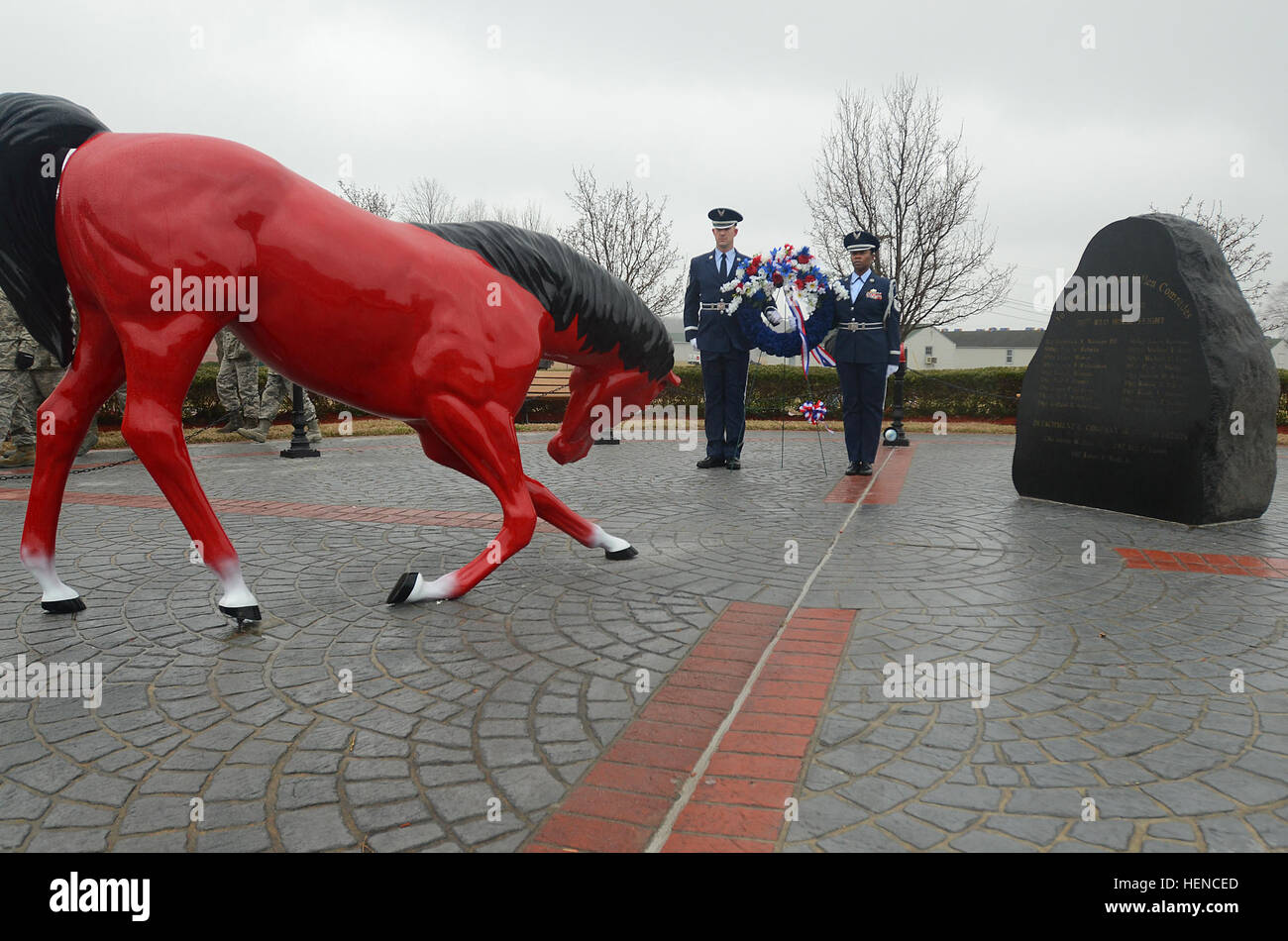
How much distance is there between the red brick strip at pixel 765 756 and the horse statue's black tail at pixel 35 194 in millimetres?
3380

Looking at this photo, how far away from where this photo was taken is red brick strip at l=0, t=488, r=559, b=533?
19.3ft

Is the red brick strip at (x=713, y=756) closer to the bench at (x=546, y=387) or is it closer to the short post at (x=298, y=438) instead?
the short post at (x=298, y=438)

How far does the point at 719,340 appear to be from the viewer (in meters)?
9.07

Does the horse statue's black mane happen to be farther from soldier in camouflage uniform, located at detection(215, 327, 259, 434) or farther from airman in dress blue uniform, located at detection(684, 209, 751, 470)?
soldier in camouflage uniform, located at detection(215, 327, 259, 434)

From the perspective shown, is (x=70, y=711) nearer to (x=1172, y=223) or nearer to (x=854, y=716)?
(x=854, y=716)

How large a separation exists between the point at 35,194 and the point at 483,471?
215 centimetres

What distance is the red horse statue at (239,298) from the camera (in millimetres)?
3023

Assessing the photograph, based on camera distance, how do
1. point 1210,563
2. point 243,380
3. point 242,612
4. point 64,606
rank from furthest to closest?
point 243,380, point 1210,563, point 64,606, point 242,612

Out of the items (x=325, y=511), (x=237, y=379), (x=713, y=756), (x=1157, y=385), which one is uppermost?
(x=237, y=379)

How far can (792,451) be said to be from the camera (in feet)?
36.1

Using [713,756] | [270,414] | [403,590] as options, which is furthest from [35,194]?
[270,414]

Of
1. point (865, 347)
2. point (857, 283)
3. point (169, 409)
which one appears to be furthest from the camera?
point (857, 283)

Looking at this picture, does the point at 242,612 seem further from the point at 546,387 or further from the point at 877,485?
the point at 546,387
